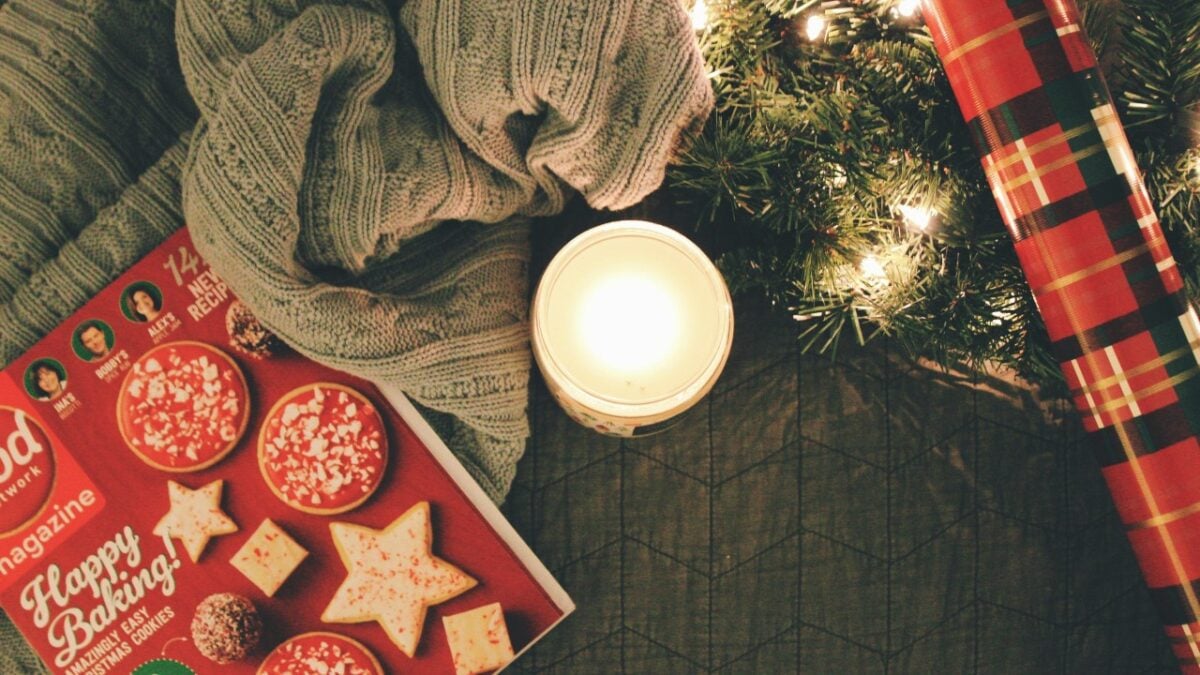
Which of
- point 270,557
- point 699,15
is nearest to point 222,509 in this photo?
point 270,557

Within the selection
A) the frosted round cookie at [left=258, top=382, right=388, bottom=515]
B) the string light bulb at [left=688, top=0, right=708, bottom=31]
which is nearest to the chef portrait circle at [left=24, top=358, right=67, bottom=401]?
the frosted round cookie at [left=258, top=382, right=388, bottom=515]

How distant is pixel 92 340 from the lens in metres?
0.66

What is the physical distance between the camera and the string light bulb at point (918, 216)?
56 centimetres

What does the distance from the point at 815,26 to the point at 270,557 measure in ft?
1.80

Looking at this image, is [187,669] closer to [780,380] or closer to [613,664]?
[613,664]

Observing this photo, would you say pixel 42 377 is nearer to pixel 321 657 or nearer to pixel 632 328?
pixel 321 657

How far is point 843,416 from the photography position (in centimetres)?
72

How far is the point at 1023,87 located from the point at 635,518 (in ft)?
1.41

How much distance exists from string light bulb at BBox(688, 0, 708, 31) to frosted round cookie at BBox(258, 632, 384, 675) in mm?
519

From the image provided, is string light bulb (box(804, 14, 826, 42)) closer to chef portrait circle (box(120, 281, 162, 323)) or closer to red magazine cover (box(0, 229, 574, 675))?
red magazine cover (box(0, 229, 574, 675))

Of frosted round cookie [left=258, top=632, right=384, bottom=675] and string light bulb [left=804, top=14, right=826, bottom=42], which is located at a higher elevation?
string light bulb [left=804, top=14, right=826, bottom=42]

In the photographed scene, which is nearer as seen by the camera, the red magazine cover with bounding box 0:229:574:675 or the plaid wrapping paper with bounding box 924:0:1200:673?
the plaid wrapping paper with bounding box 924:0:1200:673

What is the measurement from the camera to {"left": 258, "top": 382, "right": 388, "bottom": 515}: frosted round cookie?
2.14ft

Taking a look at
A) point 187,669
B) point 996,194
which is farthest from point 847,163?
point 187,669
